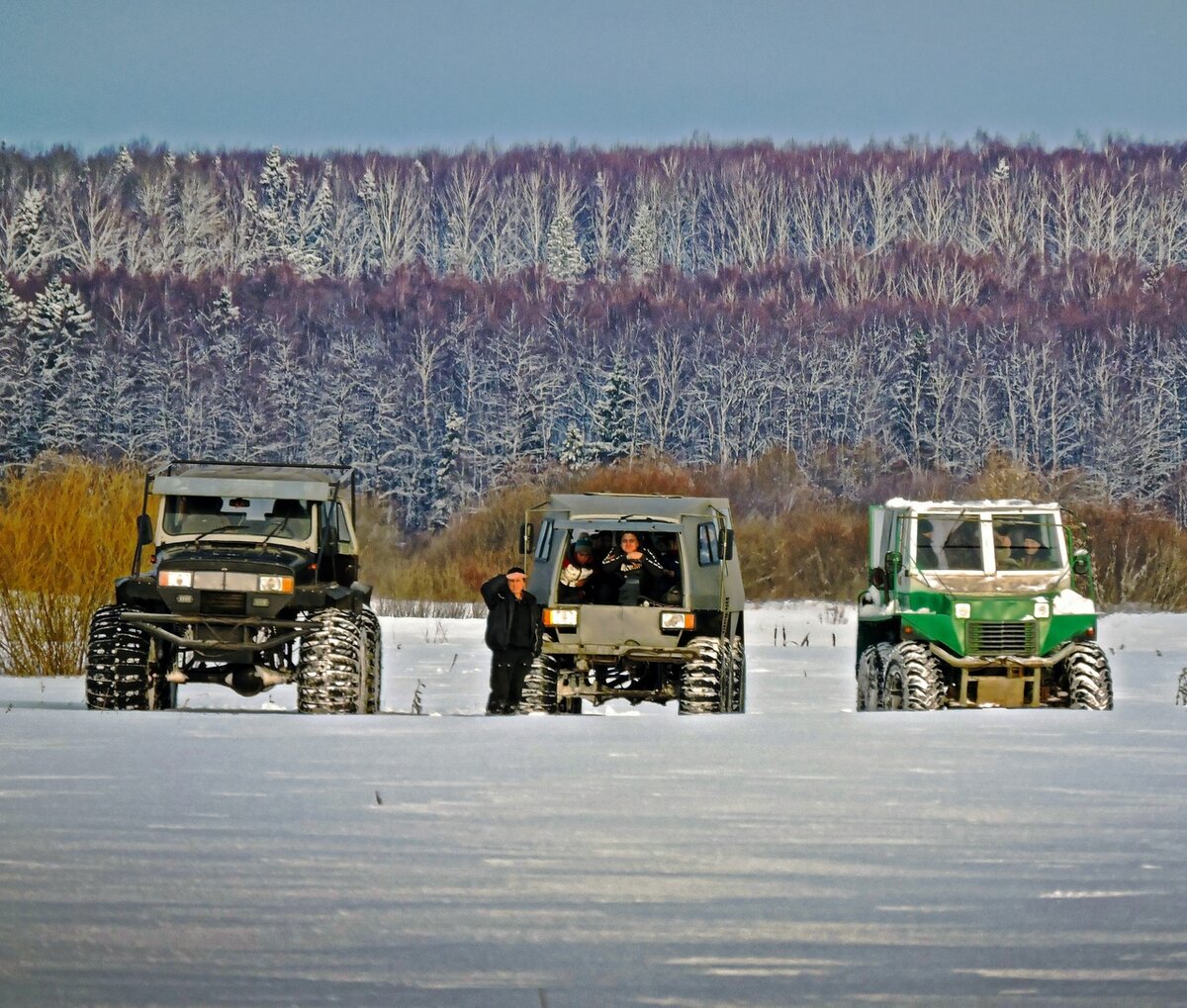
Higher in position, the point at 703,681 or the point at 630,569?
the point at 630,569

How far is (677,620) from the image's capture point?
19.0 m

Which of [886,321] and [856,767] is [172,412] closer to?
[886,321]

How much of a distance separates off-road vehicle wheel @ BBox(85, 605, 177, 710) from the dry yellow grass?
6.41 m

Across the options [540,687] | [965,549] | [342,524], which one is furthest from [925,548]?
[342,524]

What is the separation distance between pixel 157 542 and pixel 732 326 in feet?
390

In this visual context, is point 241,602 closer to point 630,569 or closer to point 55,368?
point 630,569

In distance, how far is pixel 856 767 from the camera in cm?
1320

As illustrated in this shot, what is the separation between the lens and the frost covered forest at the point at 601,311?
111312 mm

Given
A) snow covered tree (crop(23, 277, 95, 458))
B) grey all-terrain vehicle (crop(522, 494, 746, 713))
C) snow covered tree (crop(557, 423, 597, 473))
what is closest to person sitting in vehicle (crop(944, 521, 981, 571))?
grey all-terrain vehicle (crop(522, 494, 746, 713))

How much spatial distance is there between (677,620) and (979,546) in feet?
10.6

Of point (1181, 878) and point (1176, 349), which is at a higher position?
point (1176, 349)

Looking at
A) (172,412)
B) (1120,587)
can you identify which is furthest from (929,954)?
(172,412)

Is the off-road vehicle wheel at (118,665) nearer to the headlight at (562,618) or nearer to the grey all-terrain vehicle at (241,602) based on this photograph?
the grey all-terrain vehicle at (241,602)

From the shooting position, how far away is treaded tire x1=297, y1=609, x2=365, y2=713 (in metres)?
17.5
